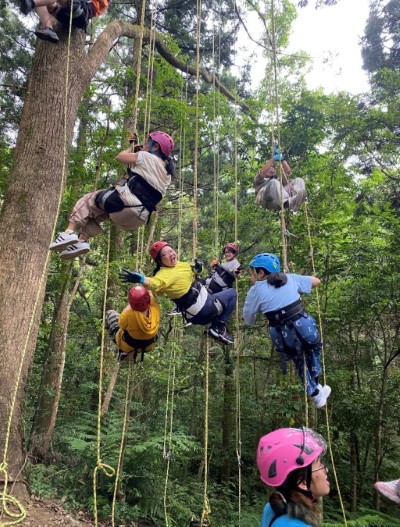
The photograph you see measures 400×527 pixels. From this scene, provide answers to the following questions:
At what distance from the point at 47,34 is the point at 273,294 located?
131 inches

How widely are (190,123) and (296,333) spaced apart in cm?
457

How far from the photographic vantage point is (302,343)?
3154 mm

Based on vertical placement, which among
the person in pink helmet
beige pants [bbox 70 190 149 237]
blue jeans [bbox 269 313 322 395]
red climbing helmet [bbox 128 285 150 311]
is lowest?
the person in pink helmet

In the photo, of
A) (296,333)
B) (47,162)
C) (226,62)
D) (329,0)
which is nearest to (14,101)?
(47,162)

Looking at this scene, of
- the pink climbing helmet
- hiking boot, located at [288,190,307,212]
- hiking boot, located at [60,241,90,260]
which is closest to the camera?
the pink climbing helmet

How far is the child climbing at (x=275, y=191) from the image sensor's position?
4.70 metres

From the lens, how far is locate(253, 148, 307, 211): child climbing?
15.4 ft

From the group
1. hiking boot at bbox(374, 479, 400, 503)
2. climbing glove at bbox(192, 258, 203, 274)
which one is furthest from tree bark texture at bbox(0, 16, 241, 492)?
hiking boot at bbox(374, 479, 400, 503)

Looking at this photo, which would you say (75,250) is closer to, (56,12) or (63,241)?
(63,241)

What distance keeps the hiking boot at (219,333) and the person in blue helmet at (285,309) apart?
71cm

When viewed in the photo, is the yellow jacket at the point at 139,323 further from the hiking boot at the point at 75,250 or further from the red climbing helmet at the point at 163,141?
the red climbing helmet at the point at 163,141

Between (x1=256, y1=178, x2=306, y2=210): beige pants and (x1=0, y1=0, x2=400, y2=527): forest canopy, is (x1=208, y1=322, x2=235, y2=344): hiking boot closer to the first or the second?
(x1=0, y1=0, x2=400, y2=527): forest canopy

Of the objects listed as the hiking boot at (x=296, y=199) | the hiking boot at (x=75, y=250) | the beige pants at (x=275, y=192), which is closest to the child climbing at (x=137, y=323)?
the hiking boot at (x=75, y=250)

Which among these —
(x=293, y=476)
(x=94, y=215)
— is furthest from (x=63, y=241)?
(x=293, y=476)
